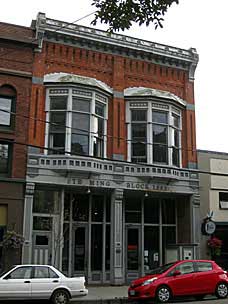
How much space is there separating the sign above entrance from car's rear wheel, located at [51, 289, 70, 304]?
6.07 meters

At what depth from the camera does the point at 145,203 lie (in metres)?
23.8

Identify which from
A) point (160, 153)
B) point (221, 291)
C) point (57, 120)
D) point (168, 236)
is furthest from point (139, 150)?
point (221, 291)

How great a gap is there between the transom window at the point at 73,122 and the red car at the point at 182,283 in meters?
6.78

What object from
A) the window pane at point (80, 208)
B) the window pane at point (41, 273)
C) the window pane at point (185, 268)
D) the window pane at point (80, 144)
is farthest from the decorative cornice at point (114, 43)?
the window pane at point (185, 268)

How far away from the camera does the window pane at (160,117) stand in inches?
917

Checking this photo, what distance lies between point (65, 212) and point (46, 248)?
6.17ft

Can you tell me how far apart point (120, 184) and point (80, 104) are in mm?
4170

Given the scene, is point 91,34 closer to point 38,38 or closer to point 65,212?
point 38,38

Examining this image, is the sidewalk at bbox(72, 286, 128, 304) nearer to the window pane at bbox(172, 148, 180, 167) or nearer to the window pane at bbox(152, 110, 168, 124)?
the window pane at bbox(172, 148, 180, 167)

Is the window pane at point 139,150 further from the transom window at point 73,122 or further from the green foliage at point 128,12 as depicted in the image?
the green foliage at point 128,12

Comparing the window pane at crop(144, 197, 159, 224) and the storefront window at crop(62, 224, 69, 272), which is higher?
the window pane at crop(144, 197, 159, 224)

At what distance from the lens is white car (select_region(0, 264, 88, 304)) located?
15.1 metres

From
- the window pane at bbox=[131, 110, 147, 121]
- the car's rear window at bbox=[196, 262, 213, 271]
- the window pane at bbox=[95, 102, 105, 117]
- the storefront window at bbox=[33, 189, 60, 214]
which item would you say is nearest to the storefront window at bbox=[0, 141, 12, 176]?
the storefront window at bbox=[33, 189, 60, 214]

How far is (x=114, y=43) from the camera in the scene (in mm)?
23156
